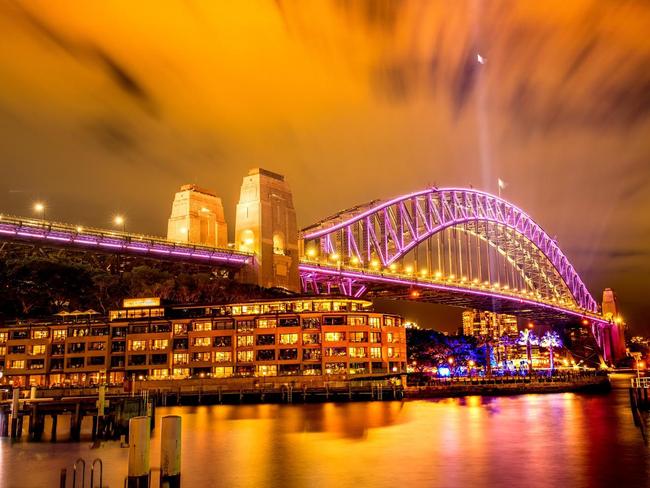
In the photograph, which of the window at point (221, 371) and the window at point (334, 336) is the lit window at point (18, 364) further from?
the window at point (334, 336)

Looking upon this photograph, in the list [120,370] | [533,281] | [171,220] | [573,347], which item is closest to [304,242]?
[171,220]

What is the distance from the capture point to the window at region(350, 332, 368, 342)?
3364 inches

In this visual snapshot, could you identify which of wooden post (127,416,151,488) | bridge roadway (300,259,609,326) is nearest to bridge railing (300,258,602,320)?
bridge roadway (300,259,609,326)

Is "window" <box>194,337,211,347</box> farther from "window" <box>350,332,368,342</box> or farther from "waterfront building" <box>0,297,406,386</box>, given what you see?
"window" <box>350,332,368,342</box>

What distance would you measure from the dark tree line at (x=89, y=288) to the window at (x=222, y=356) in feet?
64.6

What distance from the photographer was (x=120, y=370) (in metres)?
88.2

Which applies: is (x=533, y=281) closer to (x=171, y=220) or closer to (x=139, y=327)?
(x=171, y=220)

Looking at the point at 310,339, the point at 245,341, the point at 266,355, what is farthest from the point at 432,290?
the point at 245,341

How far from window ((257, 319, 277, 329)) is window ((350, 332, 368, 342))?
9619 millimetres

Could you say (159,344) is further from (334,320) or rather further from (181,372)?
(334,320)

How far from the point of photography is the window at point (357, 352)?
84725 millimetres

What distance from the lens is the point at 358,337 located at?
85.8 m

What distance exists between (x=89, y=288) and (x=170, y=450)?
96618 mm

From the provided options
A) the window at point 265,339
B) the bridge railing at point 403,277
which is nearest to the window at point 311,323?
the window at point 265,339
